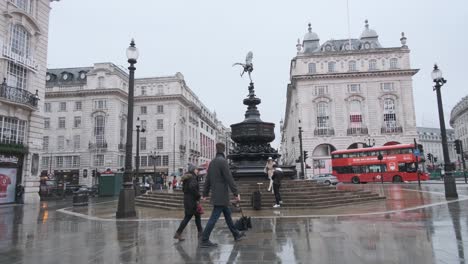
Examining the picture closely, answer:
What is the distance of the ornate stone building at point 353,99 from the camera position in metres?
54.4

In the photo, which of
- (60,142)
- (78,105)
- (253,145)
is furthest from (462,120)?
(60,142)

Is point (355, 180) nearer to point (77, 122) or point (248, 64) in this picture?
point (248, 64)

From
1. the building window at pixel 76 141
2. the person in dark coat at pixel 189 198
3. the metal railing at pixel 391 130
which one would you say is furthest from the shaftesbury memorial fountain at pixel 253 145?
the building window at pixel 76 141

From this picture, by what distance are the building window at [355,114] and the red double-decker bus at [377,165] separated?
743 inches

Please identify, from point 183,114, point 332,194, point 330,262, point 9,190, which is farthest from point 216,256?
point 183,114

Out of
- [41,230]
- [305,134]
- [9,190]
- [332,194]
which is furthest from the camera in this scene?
[305,134]

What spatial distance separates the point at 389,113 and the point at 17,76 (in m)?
51.3

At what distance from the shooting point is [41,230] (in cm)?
923

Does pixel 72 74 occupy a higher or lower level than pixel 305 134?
higher

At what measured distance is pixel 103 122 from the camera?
57.8 m

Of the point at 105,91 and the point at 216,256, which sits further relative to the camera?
the point at 105,91

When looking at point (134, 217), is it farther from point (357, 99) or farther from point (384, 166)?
point (357, 99)

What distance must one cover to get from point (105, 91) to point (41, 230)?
50.8 metres

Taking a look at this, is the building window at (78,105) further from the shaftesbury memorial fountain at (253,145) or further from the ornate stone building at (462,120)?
the ornate stone building at (462,120)
